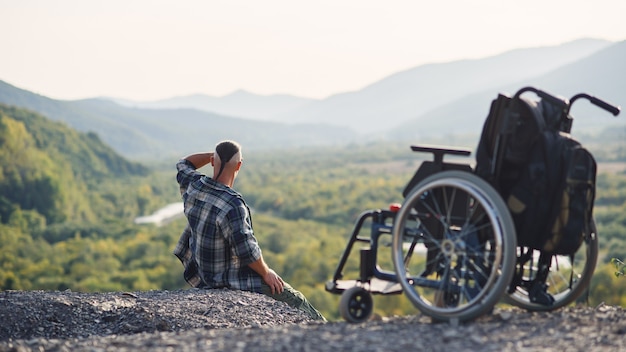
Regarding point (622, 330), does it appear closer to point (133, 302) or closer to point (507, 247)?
point (507, 247)

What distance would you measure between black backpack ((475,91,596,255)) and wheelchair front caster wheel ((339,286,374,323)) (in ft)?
3.59

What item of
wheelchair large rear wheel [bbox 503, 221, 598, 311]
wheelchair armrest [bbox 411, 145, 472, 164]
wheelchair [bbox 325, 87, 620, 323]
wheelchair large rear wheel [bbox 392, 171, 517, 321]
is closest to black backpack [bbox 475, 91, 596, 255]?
wheelchair [bbox 325, 87, 620, 323]

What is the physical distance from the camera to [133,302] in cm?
743

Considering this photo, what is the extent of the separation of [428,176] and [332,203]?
431ft

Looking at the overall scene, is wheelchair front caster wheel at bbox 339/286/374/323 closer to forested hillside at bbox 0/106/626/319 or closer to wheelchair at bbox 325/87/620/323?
wheelchair at bbox 325/87/620/323

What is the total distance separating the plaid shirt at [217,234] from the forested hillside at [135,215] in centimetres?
5264

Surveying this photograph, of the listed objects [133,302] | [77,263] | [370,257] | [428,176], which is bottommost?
[77,263]

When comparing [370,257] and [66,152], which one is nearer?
[370,257]

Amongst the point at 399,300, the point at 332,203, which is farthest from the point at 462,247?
the point at 332,203

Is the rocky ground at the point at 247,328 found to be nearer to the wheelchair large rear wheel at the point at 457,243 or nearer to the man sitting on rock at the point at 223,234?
the wheelchair large rear wheel at the point at 457,243

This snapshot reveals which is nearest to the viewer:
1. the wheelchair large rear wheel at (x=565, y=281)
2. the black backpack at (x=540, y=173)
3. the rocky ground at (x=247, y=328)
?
the rocky ground at (x=247, y=328)

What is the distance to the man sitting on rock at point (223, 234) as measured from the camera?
7.43m

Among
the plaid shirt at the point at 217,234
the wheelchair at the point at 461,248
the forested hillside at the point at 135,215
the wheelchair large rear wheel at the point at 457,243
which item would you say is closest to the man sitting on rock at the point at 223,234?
the plaid shirt at the point at 217,234

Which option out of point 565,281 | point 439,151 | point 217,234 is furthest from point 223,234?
point 565,281
